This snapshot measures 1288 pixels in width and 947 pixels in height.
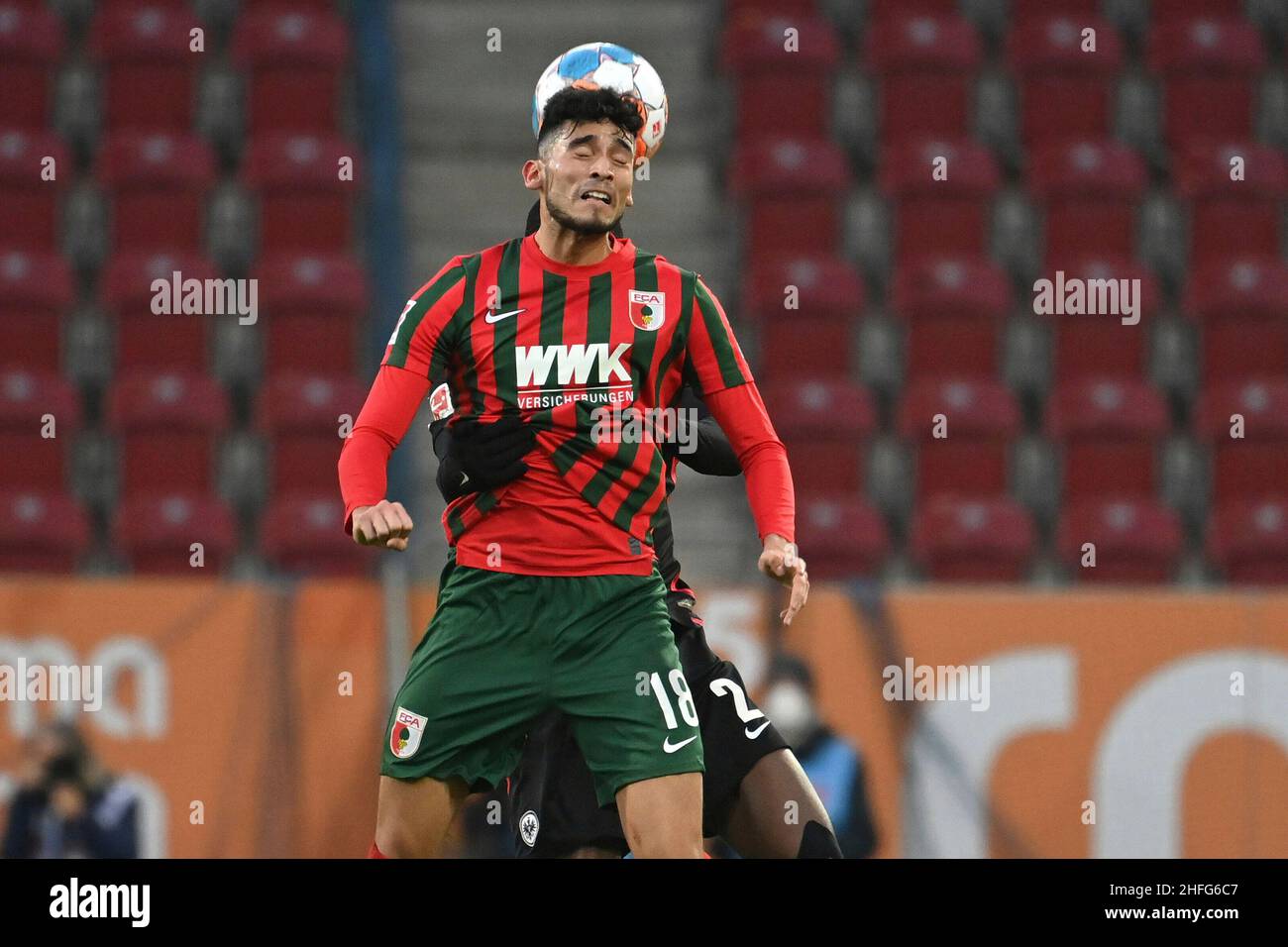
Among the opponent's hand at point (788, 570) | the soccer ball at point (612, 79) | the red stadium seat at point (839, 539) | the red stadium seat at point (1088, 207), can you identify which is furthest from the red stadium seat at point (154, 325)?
the opponent's hand at point (788, 570)

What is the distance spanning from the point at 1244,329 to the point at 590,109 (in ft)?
20.1

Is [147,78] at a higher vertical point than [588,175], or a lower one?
higher

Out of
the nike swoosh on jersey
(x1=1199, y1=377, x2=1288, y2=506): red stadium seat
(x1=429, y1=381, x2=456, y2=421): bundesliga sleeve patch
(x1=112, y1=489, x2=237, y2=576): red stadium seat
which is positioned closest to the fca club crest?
(x1=429, y1=381, x2=456, y2=421): bundesliga sleeve patch

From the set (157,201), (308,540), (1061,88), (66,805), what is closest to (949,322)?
(1061,88)

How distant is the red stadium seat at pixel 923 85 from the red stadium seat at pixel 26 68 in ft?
13.9

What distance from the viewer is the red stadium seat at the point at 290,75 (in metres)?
→ 9.88

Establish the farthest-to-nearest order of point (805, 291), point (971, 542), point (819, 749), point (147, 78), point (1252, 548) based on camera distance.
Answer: point (147, 78) → point (805, 291) → point (1252, 548) → point (971, 542) → point (819, 749)

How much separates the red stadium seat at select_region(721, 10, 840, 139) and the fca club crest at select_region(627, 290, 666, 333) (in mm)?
6350

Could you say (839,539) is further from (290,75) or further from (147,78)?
(147,78)

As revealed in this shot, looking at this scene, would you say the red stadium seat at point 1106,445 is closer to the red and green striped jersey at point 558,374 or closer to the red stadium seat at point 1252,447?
the red stadium seat at point 1252,447

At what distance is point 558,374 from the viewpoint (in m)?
3.91
